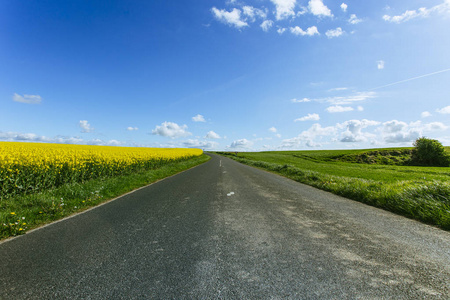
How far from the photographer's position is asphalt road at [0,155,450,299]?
87.1 inches

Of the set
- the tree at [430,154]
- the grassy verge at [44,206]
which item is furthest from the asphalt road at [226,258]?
the tree at [430,154]

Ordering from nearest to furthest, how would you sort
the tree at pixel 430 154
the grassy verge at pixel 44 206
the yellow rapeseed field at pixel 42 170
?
the grassy verge at pixel 44 206 < the yellow rapeseed field at pixel 42 170 < the tree at pixel 430 154

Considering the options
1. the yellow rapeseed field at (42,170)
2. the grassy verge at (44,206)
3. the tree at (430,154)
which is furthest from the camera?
the tree at (430,154)

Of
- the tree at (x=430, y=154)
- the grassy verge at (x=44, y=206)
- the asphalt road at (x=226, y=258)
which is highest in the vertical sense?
the tree at (x=430, y=154)

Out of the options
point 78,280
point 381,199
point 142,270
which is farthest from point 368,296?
point 381,199

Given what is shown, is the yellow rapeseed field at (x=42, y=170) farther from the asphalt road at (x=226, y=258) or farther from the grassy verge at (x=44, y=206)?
the asphalt road at (x=226, y=258)

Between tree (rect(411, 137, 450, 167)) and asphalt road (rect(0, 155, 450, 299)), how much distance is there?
5985cm

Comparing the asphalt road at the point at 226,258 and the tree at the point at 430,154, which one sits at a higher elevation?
the tree at the point at 430,154

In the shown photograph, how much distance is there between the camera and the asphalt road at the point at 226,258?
7.26ft

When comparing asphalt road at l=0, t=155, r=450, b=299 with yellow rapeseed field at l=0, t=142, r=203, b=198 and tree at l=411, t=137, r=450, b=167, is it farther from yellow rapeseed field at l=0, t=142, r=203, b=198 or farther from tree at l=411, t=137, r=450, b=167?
tree at l=411, t=137, r=450, b=167

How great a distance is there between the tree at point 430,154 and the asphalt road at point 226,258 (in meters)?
59.9

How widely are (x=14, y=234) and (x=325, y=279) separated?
568 centimetres

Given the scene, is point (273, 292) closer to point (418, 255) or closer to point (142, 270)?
point (142, 270)

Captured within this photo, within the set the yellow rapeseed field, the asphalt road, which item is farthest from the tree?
the yellow rapeseed field
